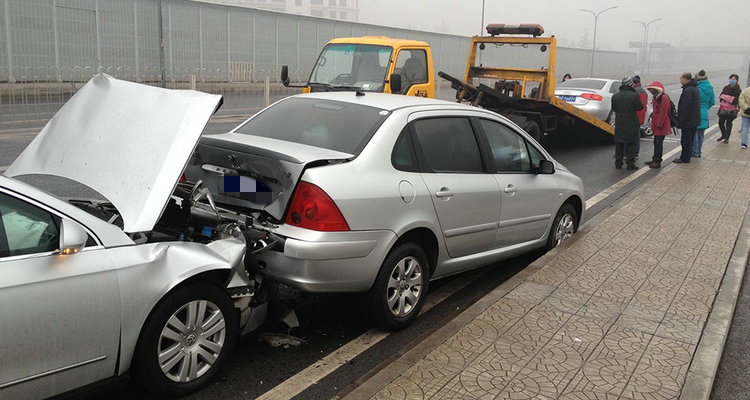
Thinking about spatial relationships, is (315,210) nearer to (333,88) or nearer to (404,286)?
(404,286)

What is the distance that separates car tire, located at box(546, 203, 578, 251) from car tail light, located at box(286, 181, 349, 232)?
3054 mm

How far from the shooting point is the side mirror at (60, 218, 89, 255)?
3.01 meters

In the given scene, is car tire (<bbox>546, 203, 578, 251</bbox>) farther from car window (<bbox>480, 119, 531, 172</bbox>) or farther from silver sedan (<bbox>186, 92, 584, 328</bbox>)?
car window (<bbox>480, 119, 531, 172</bbox>)

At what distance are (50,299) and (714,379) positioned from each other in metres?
3.68

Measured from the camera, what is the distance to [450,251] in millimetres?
5125

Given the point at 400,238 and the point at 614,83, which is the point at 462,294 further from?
the point at 614,83

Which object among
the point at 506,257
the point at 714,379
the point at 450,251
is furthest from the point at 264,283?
the point at 714,379

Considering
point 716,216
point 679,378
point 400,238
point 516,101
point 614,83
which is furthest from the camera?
point 614,83

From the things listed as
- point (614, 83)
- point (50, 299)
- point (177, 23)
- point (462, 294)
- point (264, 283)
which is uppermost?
point (177, 23)

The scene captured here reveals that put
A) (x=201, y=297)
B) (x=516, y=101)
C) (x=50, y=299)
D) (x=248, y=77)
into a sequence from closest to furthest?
1. (x=50, y=299)
2. (x=201, y=297)
3. (x=516, y=101)
4. (x=248, y=77)

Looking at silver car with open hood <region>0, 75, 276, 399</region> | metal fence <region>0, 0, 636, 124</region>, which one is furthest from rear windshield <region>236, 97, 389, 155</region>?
metal fence <region>0, 0, 636, 124</region>

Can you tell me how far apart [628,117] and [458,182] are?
8.85 m

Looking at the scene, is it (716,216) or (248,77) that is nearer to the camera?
(716,216)

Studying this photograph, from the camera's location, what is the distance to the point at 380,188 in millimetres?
4438
